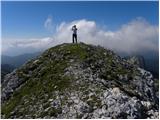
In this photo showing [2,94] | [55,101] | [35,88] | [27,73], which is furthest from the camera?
[27,73]

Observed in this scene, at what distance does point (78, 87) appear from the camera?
86.9 feet

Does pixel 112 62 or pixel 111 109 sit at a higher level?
pixel 112 62

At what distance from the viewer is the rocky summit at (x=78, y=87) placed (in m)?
23.7

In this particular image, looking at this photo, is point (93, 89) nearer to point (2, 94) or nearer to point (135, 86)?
point (135, 86)

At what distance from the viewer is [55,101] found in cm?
2534

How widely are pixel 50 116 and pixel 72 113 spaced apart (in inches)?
63.7

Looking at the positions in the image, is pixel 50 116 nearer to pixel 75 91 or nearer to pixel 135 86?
pixel 75 91

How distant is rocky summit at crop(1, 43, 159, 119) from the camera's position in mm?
23672

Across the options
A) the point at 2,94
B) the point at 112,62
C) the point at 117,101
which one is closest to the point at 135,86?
the point at 112,62

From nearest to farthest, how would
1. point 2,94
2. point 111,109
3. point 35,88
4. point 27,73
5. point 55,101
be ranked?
1. point 111,109
2. point 55,101
3. point 35,88
4. point 2,94
5. point 27,73

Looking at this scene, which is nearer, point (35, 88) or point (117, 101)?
point (117, 101)

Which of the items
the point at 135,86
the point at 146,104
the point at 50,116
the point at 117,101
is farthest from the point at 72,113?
the point at 135,86

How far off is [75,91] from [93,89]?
4.69 ft

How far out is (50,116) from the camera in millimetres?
23578
